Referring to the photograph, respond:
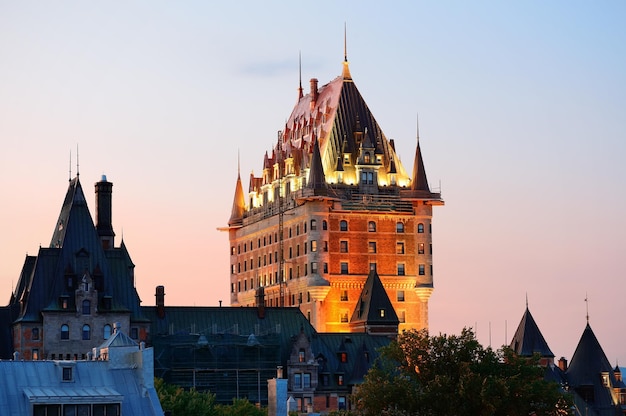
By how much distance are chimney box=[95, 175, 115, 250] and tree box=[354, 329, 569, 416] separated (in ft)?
186

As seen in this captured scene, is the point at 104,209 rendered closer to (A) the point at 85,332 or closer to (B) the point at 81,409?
(A) the point at 85,332

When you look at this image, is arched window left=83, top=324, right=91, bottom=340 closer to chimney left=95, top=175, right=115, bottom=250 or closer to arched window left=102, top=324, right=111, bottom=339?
arched window left=102, top=324, right=111, bottom=339

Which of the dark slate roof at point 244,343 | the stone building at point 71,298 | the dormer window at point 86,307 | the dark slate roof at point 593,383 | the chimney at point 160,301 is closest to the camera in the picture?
the stone building at point 71,298

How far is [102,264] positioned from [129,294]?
4264 millimetres

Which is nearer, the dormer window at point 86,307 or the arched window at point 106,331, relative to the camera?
the arched window at point 106,331

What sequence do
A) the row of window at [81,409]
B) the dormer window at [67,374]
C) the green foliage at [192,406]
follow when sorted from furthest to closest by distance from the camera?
1. the green foliage at [192,406]
2. the dormer window at [67,374]
3. the row of window at [81,409]

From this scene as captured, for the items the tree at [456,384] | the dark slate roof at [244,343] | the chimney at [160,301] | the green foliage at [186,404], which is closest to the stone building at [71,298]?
the dark slate roof at [244,343]

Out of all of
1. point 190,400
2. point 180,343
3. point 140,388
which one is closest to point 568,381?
point 180,343

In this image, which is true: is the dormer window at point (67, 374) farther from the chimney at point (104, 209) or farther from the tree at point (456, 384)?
the chimney at point (104, 209)

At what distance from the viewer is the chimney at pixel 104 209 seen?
176 m

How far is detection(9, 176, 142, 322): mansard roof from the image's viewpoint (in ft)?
534

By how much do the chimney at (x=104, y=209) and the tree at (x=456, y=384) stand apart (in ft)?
186

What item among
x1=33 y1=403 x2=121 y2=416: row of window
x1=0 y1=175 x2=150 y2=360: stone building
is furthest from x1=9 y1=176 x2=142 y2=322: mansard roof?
Answer: x1=33 y1=403 x2=121 y2=416: row of window

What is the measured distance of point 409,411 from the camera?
387 feet
